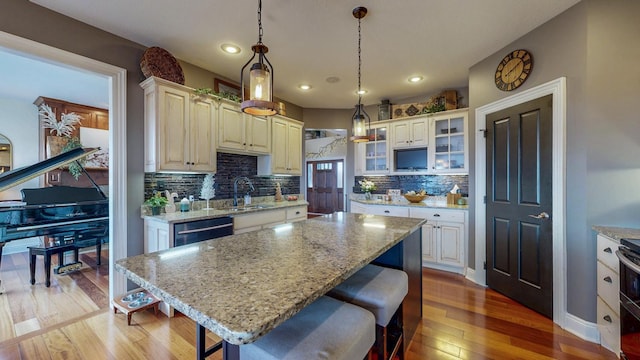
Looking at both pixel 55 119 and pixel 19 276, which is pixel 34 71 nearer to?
pixel 55 119

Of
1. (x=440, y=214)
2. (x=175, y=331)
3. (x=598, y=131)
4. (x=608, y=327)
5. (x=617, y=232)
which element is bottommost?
(x=175, y=331)

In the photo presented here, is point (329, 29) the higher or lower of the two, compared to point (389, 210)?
higher

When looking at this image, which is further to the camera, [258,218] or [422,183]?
[422,183]

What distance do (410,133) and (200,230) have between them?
11.1 feet

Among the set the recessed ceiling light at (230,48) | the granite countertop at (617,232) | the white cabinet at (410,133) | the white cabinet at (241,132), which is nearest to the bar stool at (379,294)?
the granite countertop at (617,232)

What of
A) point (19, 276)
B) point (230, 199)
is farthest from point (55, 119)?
point (230, 199)

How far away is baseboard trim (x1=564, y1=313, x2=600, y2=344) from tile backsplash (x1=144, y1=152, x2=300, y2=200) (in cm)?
374

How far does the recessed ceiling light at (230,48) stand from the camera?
274cm

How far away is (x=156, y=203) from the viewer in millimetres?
2674

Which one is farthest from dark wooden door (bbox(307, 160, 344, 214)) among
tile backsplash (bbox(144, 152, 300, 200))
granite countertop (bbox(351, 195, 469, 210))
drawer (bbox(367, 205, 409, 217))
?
drawer (bbox(367, 205, 409, 217))

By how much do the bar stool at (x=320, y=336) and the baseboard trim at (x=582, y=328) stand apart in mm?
2142

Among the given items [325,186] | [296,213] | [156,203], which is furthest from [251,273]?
[325,186]

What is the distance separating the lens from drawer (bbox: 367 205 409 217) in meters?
3.72

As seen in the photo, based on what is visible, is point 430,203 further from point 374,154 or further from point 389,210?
point 374,154
